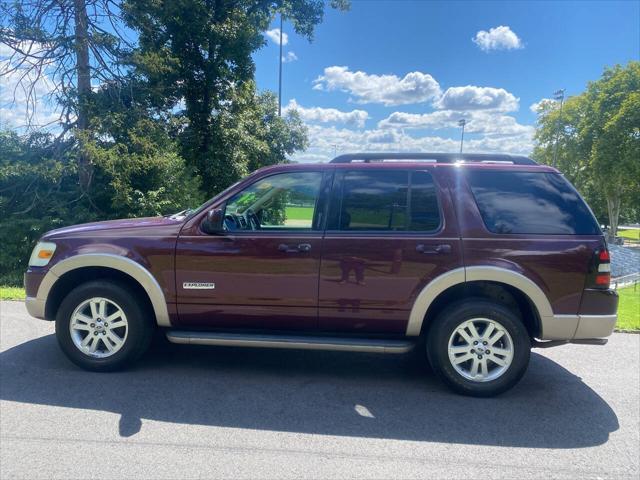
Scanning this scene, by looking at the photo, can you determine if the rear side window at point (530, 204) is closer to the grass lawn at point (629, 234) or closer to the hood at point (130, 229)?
the hood at point (130, 229)

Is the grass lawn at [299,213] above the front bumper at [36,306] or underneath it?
above

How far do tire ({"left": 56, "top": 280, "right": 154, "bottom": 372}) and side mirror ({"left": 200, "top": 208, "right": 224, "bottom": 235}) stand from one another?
95 cm

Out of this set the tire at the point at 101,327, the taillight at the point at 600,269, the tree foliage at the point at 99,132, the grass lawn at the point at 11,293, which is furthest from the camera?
the tree foliage at the point at 99,132

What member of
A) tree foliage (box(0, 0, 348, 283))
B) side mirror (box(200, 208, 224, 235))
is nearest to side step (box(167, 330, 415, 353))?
side mirror (box(200, 208, 224, 235))

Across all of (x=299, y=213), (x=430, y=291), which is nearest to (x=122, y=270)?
(x=299, y=213)

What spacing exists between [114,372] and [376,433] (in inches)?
97.5

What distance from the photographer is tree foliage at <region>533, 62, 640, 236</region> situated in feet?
95.5

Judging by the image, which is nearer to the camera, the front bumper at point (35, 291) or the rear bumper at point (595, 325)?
the rear bumper at point (595, 325)

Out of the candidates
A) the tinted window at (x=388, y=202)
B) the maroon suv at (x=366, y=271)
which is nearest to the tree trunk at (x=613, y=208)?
the maroon suv at (x=366, y=271)

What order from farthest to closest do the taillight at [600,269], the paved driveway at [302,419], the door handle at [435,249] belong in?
the door handle at [435,249]
the taillight at [600,269]
the paved driveway at [302,419]

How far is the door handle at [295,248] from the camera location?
379 centimetres

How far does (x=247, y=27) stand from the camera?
14.1 m

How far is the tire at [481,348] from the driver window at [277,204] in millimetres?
1494

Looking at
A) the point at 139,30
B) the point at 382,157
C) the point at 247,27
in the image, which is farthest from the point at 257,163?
the point at 382,157
